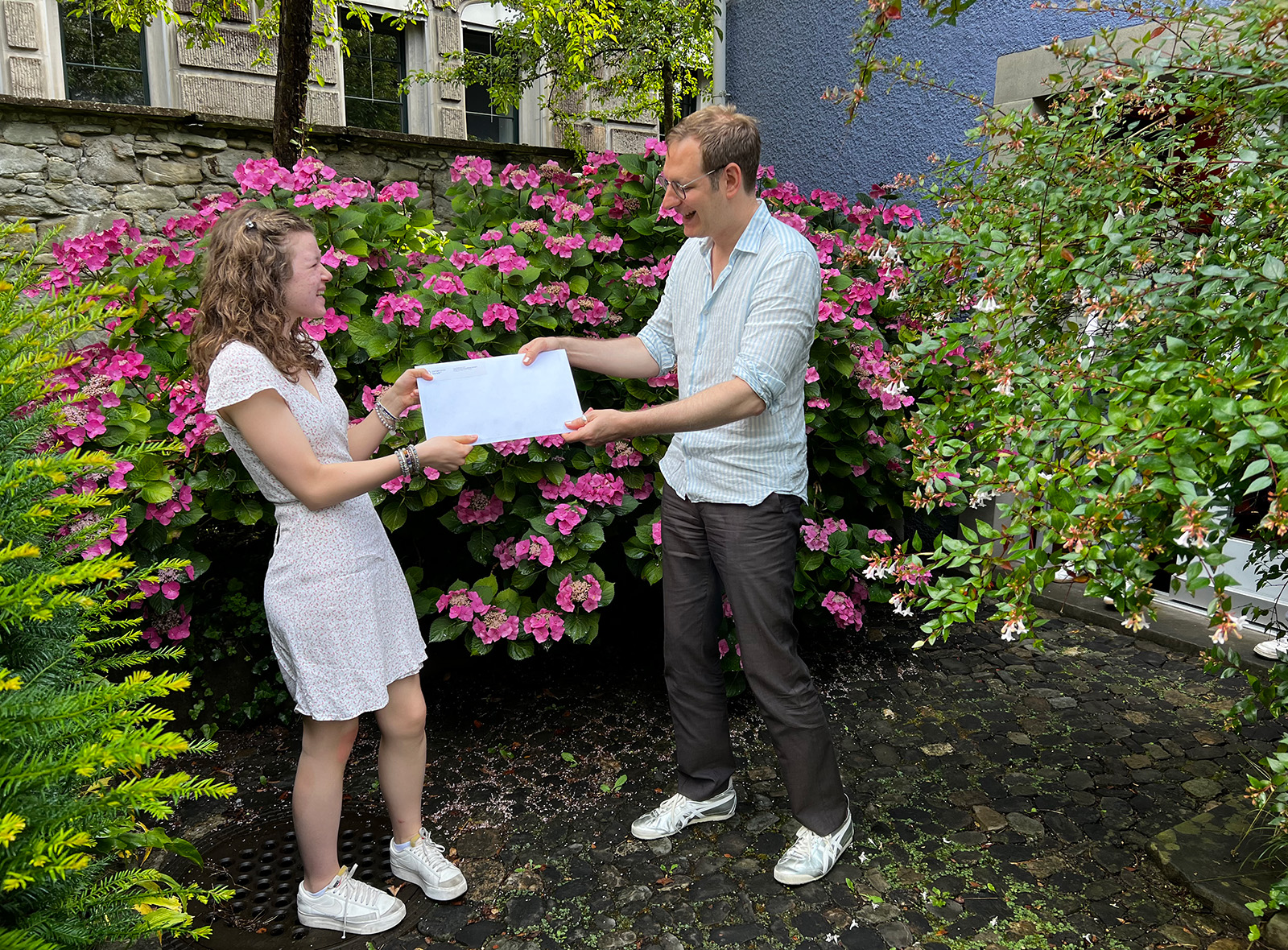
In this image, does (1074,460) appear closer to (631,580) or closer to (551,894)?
(551,894)

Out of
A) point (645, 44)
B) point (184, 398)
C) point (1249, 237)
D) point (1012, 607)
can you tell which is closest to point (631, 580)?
point (184, 398)

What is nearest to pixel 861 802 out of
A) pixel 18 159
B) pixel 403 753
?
pixel 403 753

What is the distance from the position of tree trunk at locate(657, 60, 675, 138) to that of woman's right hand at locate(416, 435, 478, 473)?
17.0 feet

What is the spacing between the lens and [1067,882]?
2611 millimetres

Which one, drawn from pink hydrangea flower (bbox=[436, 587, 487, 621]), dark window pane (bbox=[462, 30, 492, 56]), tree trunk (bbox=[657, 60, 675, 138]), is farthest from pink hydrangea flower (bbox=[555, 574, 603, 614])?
dark window pane (bbox=[462, 30, 492, 56])

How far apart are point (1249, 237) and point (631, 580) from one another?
2.66 m

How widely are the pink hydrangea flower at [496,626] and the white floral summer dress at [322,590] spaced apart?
0.86 metres

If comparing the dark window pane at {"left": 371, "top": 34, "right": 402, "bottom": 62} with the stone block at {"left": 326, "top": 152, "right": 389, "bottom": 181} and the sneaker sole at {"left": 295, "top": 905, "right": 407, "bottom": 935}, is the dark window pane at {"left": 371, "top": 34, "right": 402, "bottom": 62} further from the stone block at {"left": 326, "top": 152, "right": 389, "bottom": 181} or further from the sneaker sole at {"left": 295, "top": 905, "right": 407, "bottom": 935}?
the sneaker sole at {"left": 295, "top": 905, "right": 407, "bottom": 935}

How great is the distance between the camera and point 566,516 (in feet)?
10.5

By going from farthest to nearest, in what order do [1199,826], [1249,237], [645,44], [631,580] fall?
[645,44]
[631,580]
[1199,826]
[1249,237]

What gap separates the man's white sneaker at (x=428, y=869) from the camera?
8.35 ft

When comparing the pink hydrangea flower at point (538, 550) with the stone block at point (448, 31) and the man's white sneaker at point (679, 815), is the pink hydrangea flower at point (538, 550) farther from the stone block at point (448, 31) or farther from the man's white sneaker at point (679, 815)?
the stone block at point (448, 31)

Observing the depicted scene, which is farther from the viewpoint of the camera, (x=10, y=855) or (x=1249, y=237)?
(x=1249, y=237)

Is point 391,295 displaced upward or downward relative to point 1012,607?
upward
